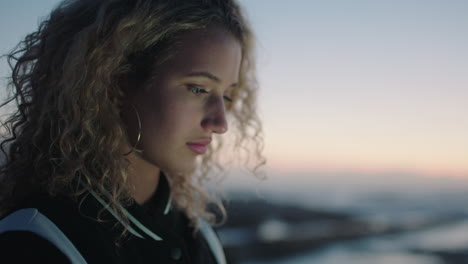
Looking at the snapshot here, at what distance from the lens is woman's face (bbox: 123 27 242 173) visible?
4.42 ft

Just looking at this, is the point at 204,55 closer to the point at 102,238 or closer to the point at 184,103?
the point at 184,103

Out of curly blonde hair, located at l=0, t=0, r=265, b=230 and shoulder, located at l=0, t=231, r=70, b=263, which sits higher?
curly blonde hair, located at l=0, t=0, r=265, b=230

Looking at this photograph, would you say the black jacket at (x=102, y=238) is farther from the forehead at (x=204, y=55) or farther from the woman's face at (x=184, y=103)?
the forehead at (x=204, y=55)

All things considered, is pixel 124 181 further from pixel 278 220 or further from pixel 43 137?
pixel 278 220

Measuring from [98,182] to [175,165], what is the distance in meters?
0.26

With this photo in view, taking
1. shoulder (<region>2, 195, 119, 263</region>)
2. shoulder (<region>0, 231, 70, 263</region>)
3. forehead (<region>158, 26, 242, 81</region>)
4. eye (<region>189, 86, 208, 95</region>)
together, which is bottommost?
shoulder (<region>0, 231, 70, 263</region>)

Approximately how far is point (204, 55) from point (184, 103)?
19cm

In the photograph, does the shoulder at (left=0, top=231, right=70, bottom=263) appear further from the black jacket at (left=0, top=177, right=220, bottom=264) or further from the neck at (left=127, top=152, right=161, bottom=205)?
the neck at (left=127, top=152, right=161, bottom=205)

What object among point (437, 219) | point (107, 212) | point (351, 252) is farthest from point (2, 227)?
point (437, 219)

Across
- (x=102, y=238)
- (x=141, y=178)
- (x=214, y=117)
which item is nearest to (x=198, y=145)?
(x=214, y=117)

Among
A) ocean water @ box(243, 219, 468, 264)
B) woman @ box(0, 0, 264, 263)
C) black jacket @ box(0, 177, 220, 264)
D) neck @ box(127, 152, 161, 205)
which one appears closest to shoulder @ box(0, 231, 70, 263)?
black jacket @ box(0, 177, 220, 264)

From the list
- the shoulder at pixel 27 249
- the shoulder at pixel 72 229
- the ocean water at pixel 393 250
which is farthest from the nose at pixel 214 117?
the ocean water at pixel 393 250

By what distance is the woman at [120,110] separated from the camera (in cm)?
131

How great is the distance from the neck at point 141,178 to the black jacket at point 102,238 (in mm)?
38
